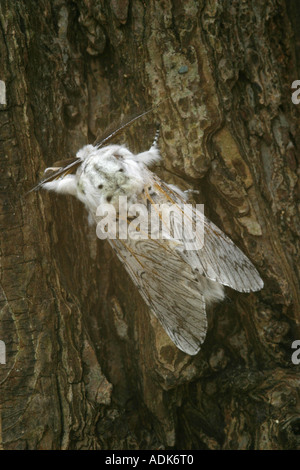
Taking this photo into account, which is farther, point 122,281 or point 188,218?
point 122,281

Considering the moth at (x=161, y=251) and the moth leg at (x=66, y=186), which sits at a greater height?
the moth leg at (x=66, y=186)

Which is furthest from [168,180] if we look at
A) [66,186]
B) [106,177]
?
[66,186]

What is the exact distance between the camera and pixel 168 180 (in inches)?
56.4

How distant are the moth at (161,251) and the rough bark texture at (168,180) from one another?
65 mm

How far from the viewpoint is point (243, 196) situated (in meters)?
1.39

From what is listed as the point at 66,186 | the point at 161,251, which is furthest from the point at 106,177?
the point at 161,251

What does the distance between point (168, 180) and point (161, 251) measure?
255 millimetres

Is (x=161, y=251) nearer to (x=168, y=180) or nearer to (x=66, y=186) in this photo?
(x=168, y=180)

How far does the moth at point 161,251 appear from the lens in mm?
1345

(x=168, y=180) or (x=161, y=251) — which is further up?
(x=168, y=180)

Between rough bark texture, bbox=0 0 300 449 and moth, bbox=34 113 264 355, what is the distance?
0.21 feet

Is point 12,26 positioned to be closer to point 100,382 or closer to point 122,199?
point 122,199
